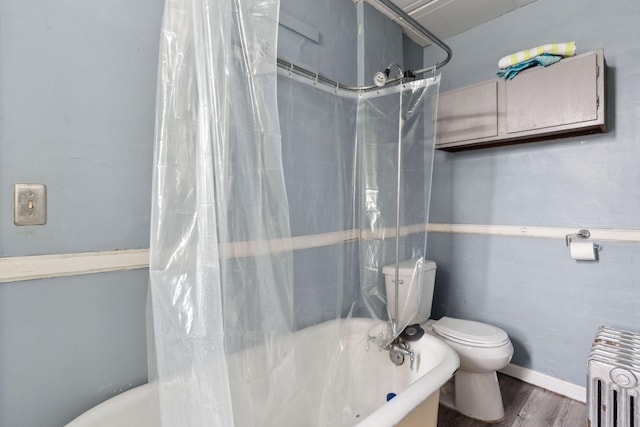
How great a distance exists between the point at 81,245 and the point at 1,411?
1.58ft

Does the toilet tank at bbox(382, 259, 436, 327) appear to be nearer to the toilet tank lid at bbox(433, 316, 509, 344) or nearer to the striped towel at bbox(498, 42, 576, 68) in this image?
the toilet tank lid at bbox(433, 316, 509, 344)

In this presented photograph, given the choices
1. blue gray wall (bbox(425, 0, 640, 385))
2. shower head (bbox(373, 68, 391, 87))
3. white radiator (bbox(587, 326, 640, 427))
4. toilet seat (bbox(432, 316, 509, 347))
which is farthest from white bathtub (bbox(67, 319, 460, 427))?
shower head (bbox(373, 68, 391, 87))

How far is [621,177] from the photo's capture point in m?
1.79

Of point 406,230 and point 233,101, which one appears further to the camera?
point 406,230

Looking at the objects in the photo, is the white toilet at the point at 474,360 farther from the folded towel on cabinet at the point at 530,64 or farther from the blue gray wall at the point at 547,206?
the folded towel on cabinet at the point at 530,64

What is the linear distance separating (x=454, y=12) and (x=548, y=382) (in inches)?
99.4

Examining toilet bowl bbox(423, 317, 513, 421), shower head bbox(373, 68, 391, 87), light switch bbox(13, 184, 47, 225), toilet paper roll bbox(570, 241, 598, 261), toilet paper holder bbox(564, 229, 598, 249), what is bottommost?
toilet bowl bbox(423, 317, 513, 421)

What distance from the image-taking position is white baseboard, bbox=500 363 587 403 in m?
1.91

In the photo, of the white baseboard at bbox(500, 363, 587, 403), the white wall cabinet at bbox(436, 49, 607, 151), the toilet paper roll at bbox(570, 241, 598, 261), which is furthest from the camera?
the white baseboard at bbox(500, 363, 587, 403)

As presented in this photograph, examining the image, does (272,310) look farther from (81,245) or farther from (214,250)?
(81,245)

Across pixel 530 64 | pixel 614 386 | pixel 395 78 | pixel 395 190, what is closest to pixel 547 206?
pixel 530 64

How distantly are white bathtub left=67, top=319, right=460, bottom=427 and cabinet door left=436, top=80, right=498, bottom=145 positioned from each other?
1379 millimetres

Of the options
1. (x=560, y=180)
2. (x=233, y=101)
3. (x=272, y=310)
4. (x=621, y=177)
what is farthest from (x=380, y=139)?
(x=621, y=177)

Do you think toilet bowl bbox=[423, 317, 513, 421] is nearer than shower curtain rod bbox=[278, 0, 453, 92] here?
No
